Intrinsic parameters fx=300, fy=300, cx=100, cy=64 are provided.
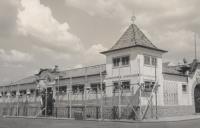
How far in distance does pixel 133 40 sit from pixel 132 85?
5378 mm

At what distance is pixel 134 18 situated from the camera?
1480 inches

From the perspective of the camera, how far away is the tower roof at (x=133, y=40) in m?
34.3

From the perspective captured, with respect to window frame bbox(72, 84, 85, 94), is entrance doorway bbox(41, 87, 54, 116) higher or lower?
lower

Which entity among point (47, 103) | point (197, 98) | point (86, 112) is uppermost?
point (197, 98)

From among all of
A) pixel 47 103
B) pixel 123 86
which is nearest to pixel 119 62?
pixel 123 86

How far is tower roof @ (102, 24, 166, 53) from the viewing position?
3434 centimetres

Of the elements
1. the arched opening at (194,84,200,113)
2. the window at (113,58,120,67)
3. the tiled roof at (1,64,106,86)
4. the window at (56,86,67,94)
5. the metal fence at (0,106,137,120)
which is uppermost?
the window at (113,58,120,67)

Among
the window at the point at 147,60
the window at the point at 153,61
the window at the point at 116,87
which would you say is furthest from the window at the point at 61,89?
the window at the point at 153,61

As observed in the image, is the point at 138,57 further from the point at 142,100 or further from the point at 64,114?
the point at 64,114

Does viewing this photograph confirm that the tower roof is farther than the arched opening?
No

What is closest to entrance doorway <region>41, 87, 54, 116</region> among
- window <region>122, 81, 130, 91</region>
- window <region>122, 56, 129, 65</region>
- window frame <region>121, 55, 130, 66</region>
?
window <region>122, 81, 130, 91</region>

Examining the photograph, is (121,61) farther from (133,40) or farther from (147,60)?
(147,60)

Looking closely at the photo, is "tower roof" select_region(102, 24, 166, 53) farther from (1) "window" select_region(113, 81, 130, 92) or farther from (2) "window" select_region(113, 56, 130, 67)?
(1) "window" select_region(113, 81, 130, 92)

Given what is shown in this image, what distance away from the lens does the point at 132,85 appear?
108 ft
